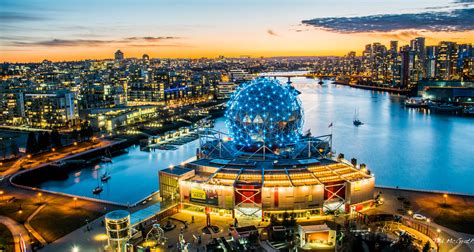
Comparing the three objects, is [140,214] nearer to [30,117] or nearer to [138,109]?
[138,109]

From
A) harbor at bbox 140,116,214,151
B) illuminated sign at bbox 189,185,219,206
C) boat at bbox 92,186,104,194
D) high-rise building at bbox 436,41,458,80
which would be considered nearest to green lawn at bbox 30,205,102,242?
illuminated sign at bbox 189,185,219,206

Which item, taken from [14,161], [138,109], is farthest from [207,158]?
[138,109]

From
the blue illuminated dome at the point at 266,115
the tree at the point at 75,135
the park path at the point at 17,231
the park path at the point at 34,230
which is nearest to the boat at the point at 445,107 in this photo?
the blue illuminated dome at the point at 266,115

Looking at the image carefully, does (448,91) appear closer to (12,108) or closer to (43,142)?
(43,142)

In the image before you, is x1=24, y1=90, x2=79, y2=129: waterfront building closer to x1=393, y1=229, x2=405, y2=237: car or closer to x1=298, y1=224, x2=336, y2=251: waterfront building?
x1=298, y1=224, x2=336, y2=251: waterfront building

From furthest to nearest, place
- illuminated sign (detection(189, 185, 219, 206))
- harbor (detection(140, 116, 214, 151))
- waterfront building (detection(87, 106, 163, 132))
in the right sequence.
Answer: waterfront building (detection(87, 106, 163, 132)) < harbor (detection(140, 116, 214, 151)) < illuminated sign (detection(189, 185, 219, 206))

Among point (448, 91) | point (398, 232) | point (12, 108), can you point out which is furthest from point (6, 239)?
point (448, 91)

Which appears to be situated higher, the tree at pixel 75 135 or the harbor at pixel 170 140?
the tree at pixel 75 135

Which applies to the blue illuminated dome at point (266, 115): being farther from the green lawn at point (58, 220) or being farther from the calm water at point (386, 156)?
the green lawn at point (58, 220)
